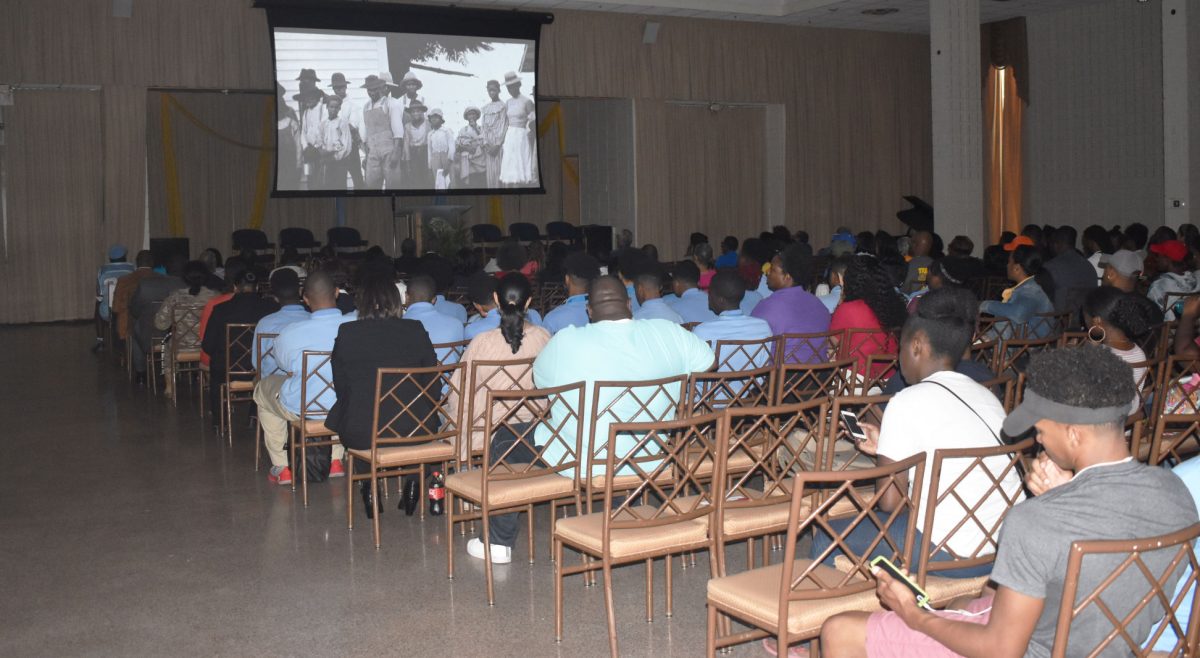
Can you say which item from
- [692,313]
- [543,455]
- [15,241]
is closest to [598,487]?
[543,455]

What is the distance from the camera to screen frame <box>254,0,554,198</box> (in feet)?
42.4

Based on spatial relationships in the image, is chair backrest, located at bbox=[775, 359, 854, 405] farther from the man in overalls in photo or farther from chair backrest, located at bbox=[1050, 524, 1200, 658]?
the man in overalls in photo

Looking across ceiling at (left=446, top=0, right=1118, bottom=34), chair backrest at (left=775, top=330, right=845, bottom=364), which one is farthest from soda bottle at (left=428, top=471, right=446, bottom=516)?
ceiling at (left=446, top=0, right=1118, bottom=34)

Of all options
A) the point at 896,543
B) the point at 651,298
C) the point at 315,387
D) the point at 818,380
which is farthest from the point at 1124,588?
the point at 651,298

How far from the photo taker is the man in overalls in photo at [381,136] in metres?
13.6

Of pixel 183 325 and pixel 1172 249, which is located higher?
pixel 1172 249

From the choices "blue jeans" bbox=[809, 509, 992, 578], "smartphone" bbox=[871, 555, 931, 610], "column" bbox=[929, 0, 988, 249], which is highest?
"column" bbox=[929, 0, 988, 249]

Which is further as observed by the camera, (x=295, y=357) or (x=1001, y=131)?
(x=1001, y=131)

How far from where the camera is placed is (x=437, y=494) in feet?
16.6

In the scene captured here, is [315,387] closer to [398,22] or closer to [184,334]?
[184,334]

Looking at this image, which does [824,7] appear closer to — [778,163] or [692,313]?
[778,163]

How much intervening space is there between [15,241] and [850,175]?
1169 centimetres

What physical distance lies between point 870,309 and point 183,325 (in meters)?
5.06

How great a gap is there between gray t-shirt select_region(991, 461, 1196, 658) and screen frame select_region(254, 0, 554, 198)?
39.6 ft
